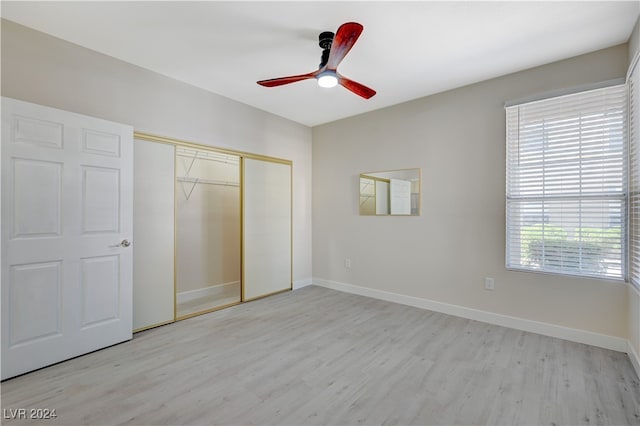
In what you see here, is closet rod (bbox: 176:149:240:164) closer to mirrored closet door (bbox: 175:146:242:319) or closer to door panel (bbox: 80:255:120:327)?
mirrored closet door (bbox: 175:146:242:319)

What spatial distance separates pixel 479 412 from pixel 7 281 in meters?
3.40

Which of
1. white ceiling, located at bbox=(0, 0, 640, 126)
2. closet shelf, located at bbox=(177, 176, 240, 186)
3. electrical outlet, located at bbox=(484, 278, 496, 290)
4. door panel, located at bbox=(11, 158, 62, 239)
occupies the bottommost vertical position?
electrical outlet, located at bbox=(484, 278, 496, 290)

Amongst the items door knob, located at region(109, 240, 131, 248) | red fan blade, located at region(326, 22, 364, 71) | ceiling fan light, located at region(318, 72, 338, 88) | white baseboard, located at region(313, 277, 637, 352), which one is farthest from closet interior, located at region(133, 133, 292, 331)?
red fan blade, located at region(326, 22, 364, 71)

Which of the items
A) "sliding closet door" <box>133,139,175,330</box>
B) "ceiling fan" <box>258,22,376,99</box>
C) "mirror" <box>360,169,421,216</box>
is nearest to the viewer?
"ceiling fan" <box>258,22,376,99</box>

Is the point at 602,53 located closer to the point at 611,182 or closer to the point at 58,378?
the point at 611,182

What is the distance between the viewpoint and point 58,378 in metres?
→ 2.19

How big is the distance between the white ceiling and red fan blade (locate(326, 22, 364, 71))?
1.09 feet

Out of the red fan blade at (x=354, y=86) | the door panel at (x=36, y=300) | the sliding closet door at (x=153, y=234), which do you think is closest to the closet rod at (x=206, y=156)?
the sliding closet door at (x=153, y=234)

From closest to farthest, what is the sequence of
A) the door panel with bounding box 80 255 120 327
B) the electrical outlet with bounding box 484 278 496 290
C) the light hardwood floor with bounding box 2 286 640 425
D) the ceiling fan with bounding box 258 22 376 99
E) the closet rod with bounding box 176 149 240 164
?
the light hardwood floor with bounding box 2 286 640 425, the ceiling fan with bounding box 258 22 376 99, the door panel with bounding box 80 255 120 327, the electrical outlet with bounding box 484 278 496 290, the closet rod with bounding box 176 149 240 164

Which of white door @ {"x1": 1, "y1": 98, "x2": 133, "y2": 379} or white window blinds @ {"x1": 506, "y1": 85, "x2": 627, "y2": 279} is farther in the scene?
white window blinds @ {"x1": 506, "y1": 85, "x2": 627, "y2": 279}

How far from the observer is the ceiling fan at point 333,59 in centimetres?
192

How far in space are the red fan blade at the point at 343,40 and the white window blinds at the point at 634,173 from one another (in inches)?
85.6

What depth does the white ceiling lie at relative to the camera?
2172mm

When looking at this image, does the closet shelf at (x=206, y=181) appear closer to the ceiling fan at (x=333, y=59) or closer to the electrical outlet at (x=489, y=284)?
the ceiling fan at (x=333, y=59)
